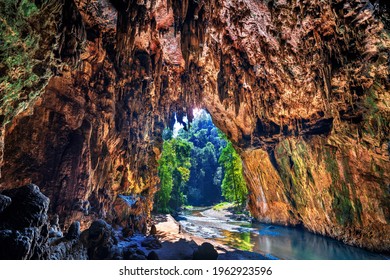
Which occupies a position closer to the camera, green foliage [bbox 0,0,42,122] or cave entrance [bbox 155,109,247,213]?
green foliage [bbox 0,0,42,122]

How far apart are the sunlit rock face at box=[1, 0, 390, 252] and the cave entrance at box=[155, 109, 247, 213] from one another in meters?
5.80

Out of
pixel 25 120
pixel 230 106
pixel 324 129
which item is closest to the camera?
pixel 25 120

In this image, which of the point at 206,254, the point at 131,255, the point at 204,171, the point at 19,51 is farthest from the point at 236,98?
the point at 204,171

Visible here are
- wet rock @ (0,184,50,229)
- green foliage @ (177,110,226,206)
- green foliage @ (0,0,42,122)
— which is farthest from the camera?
green foliage @ (177,110,226,206)

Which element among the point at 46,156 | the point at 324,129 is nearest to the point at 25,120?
the point at 46,156

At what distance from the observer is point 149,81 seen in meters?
12.2

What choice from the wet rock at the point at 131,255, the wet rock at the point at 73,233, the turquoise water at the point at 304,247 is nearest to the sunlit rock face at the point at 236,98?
the turquoise water at the point at 304,247

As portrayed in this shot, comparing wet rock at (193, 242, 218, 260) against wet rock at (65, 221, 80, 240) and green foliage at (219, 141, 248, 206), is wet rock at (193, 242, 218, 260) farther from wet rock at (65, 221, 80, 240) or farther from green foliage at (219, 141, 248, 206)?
green foliage at (219, 141, 248, 206)

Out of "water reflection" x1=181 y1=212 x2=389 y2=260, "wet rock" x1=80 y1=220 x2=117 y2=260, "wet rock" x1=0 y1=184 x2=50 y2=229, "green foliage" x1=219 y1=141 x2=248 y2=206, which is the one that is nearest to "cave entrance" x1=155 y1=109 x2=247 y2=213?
"green foliage" x1=219 y1=141 x2=248 y2=206

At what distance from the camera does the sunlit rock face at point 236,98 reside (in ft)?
21.0

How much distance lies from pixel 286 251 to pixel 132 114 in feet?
34.8

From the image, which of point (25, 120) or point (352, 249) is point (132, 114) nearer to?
point (25, 120)

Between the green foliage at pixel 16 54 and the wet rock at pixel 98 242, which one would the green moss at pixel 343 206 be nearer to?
the wet rock at pixel 98 242

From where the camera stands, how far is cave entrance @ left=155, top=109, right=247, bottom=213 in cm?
2317
